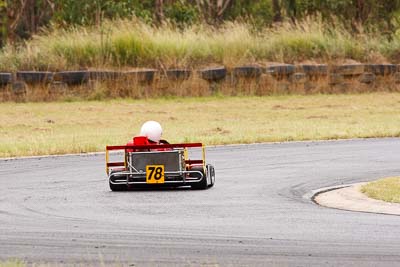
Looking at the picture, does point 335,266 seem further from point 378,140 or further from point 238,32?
point 238,32

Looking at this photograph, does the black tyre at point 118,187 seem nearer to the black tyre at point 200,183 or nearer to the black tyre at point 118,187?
the black tyre at point 118,187

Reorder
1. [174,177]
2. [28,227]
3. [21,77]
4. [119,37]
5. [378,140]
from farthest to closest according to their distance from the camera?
[119,37] < [21,77] < [378,140] < [174,177] < [28,227]

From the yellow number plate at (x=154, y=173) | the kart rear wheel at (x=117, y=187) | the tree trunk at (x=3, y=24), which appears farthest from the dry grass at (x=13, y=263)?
the tree trunk at (x=3, y=24)

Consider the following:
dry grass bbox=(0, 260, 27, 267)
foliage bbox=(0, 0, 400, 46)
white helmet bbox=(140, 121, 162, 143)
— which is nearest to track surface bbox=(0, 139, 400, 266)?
dry grass bbox=(0, 260, 27, 267)

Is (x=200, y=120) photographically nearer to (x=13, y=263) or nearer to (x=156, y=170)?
(x=156, y=170)

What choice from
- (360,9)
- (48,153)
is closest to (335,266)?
(48,153)

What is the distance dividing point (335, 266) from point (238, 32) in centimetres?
2508

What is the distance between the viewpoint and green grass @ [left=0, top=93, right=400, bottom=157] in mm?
22969

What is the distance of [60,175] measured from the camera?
17.1 m

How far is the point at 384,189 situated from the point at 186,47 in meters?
18.5

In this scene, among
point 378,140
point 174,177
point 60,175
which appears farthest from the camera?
point 378,140

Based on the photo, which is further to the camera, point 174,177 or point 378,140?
point 378,140

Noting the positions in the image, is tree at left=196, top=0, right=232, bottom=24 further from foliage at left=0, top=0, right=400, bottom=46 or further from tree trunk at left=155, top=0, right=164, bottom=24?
tree trunk at left=155, top=0, right=164, bottom=24

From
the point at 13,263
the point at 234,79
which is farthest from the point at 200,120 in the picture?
the point at 13,263
